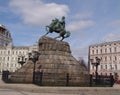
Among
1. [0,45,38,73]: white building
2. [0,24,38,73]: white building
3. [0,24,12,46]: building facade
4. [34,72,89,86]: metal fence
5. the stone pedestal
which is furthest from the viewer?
[0,24,12,46]: building facade

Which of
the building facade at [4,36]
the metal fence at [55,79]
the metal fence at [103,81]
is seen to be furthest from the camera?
the building facade at [4,36]

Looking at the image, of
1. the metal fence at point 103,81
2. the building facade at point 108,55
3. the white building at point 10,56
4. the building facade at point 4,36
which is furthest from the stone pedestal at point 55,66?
the building facade at point 4,36

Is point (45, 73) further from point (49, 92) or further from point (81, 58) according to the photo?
point (81, 58)

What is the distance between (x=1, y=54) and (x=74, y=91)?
4021 inches

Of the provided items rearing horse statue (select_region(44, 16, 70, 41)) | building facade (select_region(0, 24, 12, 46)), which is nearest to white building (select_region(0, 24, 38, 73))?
building facade (select_region(0, 24, 12, 46))

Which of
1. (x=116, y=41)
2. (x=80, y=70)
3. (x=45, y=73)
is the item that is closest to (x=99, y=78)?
(x=80, y=70)

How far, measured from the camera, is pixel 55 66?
2711cm

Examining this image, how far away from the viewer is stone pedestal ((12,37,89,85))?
25.4 m

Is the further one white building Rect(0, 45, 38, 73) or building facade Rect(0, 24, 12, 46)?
building facade Rect(0, 24, 12, 46)

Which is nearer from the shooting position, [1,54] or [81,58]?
[1,54]

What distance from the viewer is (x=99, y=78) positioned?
1101 inches

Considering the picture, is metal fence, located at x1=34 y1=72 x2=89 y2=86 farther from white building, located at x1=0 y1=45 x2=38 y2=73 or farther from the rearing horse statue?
white building, located at x1=0 y1=45 x2=38 y2=73

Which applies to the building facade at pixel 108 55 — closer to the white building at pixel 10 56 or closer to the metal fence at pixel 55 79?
the white building at pixel 10 56

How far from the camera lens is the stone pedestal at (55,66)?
1000 inches
